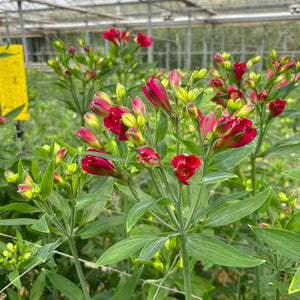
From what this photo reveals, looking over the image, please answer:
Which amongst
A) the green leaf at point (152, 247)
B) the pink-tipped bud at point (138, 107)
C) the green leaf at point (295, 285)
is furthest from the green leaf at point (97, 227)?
the green leaf at point (295, 285)

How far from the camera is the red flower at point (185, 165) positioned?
1.79 feet

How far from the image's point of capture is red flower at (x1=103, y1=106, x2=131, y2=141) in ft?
1.91

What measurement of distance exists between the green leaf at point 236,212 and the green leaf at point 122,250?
4.6 inches

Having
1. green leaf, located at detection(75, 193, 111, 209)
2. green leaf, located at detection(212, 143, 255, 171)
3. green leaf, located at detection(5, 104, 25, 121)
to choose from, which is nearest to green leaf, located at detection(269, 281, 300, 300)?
green leaf, located at detection(212, 143, 255, 171)

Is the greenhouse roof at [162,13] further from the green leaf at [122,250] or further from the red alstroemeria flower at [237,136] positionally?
the green leaf at [122,250]

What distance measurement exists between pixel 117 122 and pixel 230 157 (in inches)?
7.7

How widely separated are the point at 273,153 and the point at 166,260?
0.40 metres

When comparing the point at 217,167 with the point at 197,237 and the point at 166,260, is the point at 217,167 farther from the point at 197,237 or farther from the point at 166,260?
the point at 166,260

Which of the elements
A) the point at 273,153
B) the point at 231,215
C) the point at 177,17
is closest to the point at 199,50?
the point at 177,17

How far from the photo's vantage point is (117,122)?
0.59 metres

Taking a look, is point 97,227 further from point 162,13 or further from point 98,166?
point 162,13

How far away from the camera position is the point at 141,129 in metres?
0.59

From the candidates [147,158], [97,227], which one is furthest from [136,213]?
[97,227]

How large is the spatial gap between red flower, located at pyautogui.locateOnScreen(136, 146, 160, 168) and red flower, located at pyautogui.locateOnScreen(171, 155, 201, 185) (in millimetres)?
28
